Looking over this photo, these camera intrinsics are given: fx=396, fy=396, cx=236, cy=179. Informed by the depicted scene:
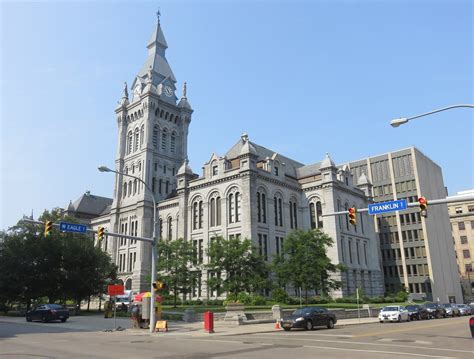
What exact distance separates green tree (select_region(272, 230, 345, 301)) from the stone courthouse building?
4.46 m

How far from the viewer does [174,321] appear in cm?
3247

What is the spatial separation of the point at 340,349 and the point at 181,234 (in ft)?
149

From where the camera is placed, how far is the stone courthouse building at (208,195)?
2143 inches

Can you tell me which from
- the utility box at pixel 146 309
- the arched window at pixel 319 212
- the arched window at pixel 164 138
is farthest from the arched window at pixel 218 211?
the utility box at pixel 146 309

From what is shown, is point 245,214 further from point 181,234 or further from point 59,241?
point 59,241

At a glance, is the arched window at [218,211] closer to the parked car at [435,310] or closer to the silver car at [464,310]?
the parked car at [435,310]

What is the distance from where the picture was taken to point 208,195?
5731 centimetres

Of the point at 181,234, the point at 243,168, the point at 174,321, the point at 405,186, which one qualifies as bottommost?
the point at 174,321

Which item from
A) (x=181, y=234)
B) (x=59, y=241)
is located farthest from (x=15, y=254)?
(x=181, y=234)

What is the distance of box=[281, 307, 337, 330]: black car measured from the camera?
969 inches

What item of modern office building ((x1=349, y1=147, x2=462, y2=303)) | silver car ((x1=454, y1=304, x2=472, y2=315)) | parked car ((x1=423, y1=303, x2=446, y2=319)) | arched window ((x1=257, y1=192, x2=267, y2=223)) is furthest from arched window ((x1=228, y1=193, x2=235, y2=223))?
modern office building ((x1=349, y1=147, x2=462, y2=303))

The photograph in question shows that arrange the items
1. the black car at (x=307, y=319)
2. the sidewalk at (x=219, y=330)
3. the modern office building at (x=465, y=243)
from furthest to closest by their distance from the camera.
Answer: the modern office building at (x=465, y=243), the black car at (x=307, y=319), the sidewalk at (x=219, y=330)

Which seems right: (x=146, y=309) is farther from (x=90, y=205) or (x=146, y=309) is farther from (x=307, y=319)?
(x=90, y=205)

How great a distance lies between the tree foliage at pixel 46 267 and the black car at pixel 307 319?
101 feet
